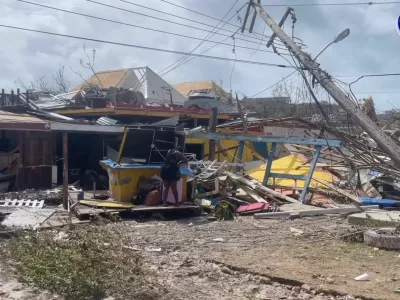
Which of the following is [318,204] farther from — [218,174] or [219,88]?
[219,88]

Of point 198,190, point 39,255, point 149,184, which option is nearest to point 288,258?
point 39,255

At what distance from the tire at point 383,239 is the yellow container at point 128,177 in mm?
6059

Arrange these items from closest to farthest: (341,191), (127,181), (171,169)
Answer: (171,169), (127,181), (341,191)

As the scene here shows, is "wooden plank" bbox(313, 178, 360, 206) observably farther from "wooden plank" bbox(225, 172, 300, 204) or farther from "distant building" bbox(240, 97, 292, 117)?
"distant building" bbox(240, 97, 292, 117)

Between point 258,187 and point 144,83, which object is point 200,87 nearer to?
point 144,83

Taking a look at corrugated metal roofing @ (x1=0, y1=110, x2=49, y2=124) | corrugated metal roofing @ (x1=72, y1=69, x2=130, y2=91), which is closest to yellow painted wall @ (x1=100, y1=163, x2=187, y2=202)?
corrugated metal roofing @ (x1=0, y1=110, x2=49, y2=124)

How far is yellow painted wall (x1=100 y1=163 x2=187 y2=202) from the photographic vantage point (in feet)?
47.9

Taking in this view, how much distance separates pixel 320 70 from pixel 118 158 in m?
6.31

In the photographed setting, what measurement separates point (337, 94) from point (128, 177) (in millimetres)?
6098

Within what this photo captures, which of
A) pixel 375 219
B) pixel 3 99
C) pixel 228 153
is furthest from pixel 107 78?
pixel 375 219

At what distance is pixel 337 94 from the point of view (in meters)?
15.2

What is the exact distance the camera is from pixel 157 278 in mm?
7488

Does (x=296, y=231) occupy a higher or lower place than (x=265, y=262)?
lower

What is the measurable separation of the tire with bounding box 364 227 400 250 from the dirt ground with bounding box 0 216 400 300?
0.18 metres
